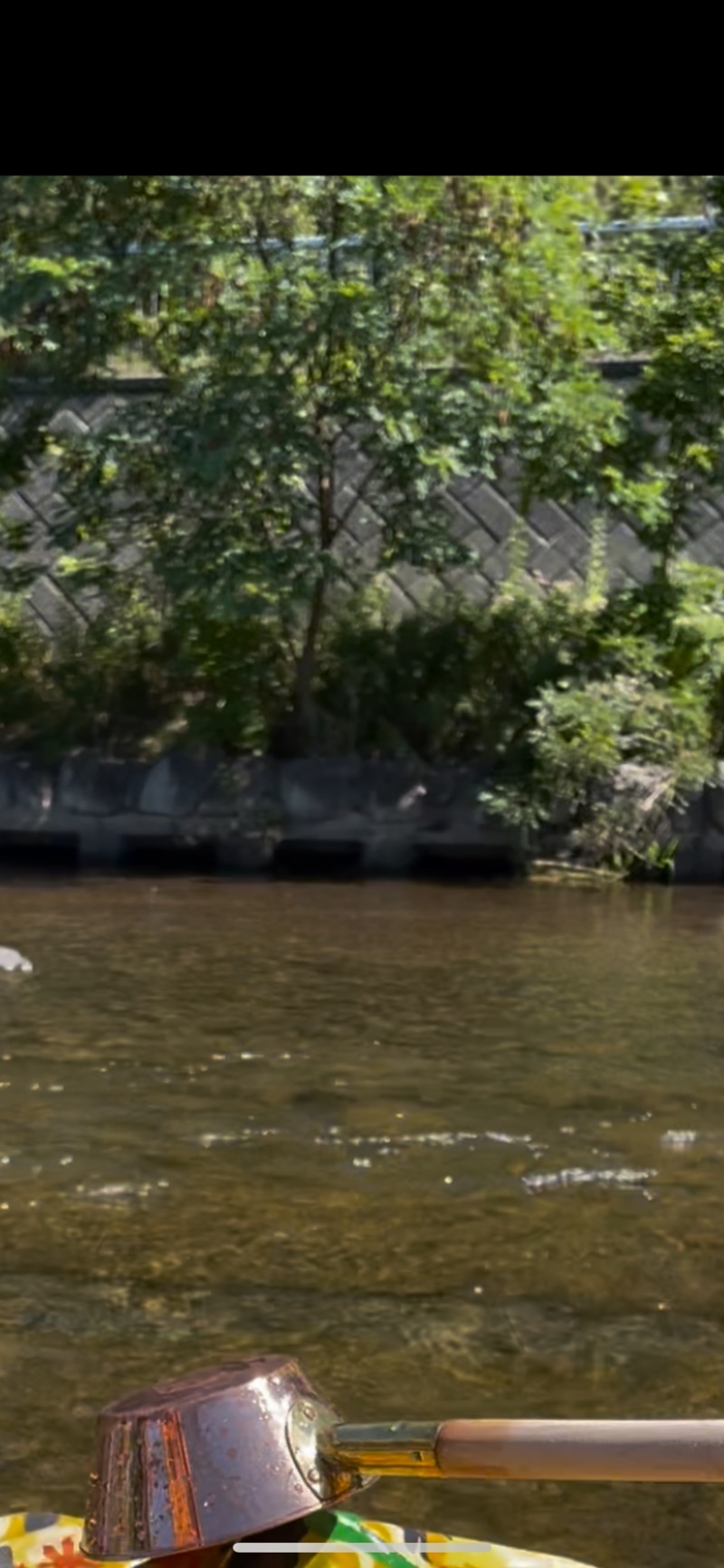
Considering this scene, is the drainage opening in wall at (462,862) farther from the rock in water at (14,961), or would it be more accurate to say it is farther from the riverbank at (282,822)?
the rock in water at (14,961)

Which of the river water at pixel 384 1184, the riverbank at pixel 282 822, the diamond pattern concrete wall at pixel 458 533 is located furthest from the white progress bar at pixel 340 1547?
the diamond pattern concrete wall at pixel 458 533

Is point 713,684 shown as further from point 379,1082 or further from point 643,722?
point 379,1082

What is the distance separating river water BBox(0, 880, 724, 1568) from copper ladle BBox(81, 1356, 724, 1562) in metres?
1.81

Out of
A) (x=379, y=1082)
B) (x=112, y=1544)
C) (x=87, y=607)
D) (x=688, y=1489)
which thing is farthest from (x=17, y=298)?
(x=112, y=1544)

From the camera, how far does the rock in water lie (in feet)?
27.8

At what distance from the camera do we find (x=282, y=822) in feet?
38.3

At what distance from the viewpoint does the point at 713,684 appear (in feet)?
39.6

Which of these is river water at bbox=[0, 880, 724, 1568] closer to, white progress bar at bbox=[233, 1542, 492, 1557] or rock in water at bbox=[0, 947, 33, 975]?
rock in water at bbox=[0, 947, 33, 975]

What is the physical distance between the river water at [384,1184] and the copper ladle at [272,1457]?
1.81m

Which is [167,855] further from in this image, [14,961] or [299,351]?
[14,961]

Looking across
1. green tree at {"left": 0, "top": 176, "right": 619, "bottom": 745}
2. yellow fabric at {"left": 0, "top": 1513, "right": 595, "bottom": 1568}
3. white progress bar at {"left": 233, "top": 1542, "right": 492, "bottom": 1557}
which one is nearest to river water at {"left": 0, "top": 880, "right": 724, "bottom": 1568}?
yellow fabric at {"left": 0, "top": 1513, "right": 595, "bottom": 1568}

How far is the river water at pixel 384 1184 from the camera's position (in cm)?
441

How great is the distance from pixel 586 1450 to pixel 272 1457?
308 millimetres
